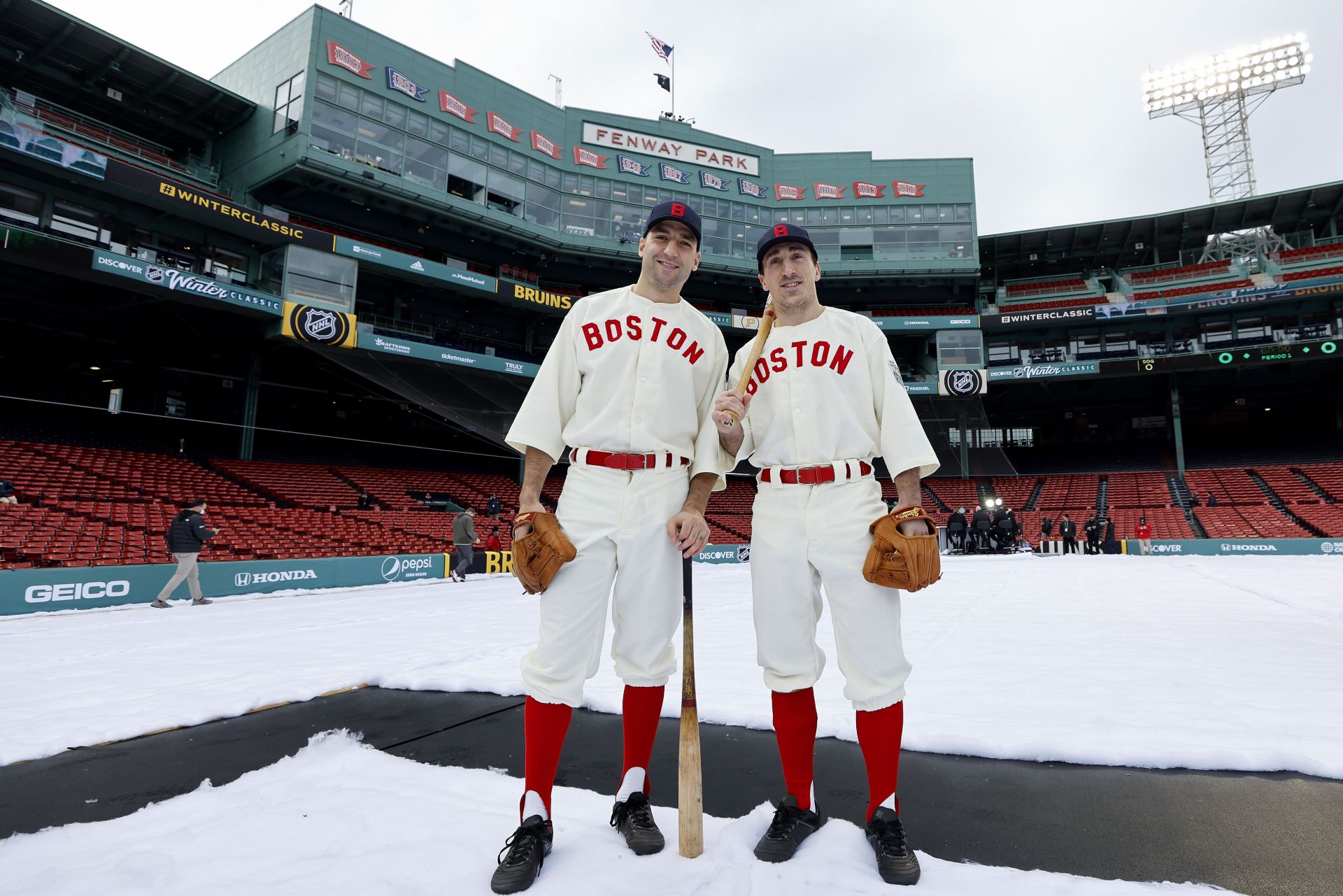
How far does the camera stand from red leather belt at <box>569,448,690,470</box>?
2.47 meters

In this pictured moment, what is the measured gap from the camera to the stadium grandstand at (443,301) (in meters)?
17.1

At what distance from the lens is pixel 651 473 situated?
8.11 ft

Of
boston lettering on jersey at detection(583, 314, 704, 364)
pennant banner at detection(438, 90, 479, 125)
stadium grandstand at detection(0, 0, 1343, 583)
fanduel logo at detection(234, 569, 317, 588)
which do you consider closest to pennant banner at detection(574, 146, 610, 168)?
stadium grandstand at detection(0, 0, 1343, 583)

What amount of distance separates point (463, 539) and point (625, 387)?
38.9ft

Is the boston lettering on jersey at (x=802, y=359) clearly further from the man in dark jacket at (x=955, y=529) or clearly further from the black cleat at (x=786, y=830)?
the man in dark jacket at (x=955, y=529)

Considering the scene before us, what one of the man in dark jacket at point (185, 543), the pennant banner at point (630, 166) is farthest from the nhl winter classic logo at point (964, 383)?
the man in dark jacket at point (185, 543)

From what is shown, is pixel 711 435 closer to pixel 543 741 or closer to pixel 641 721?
pixel 641 721

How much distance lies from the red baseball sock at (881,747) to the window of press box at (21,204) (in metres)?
23.4

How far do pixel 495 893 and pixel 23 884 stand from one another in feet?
4.34

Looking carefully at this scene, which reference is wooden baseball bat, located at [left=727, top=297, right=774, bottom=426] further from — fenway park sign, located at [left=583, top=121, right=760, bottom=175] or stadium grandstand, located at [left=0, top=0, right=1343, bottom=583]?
fenway park sign, located at [left=583, top=121, right=760, bottom=175]

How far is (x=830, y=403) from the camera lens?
2529 millimetres

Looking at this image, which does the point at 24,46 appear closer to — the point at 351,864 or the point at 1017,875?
the point at 351,864

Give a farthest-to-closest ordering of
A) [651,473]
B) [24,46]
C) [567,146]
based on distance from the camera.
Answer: [567,146], [24,46], [651,473]

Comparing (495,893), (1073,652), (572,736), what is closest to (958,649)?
(1073,652)
